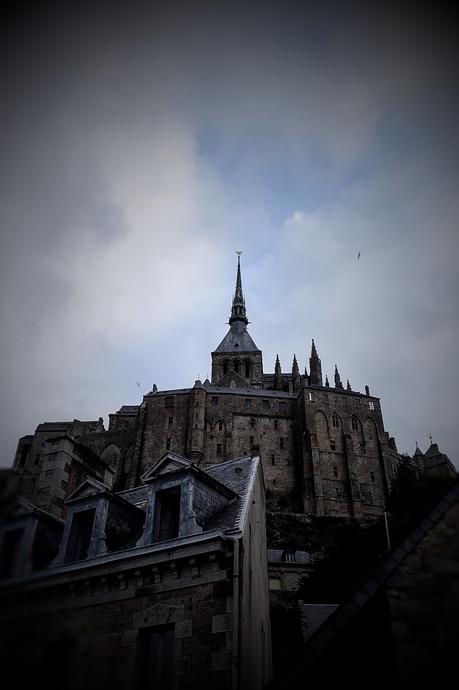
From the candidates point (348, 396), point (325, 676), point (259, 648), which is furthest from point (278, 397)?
point (325, 676)

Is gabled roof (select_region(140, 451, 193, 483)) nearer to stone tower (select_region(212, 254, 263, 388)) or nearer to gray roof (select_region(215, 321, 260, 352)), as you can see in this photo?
stone tower (select_region(212, 254, 263, 388))

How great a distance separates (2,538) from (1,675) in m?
1.17

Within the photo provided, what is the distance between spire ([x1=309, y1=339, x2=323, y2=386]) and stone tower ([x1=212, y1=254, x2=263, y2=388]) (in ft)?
31.9

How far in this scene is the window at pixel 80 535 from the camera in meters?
12.2

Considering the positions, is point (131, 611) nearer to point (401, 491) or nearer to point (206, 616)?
point (206, 616)

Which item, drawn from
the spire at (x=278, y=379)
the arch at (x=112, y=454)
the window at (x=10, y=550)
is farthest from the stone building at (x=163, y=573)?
the spire at (x=278, y=379)

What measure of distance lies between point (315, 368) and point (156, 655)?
8252 cm

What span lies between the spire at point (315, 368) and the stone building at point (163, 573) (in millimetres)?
75684

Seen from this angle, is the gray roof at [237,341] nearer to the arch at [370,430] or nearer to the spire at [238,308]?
the spire at [238,308]

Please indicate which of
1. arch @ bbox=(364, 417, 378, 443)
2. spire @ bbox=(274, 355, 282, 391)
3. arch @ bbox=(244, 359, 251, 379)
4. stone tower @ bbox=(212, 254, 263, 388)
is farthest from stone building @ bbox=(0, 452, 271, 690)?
arch @ bbox=(244, 359, 251, 379)

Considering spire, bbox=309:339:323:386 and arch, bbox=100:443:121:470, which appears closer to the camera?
arch, bbox=100:443:121:470

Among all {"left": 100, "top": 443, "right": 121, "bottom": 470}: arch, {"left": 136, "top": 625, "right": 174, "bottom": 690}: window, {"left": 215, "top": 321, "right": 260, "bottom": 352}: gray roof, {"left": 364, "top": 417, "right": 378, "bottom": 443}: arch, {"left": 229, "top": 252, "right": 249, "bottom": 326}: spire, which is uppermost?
{"left": 229, "top": 252, "right": 249, "bottom": 326}: spire

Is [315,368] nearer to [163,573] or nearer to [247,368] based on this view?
[247,368]

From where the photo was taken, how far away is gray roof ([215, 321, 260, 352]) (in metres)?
102
